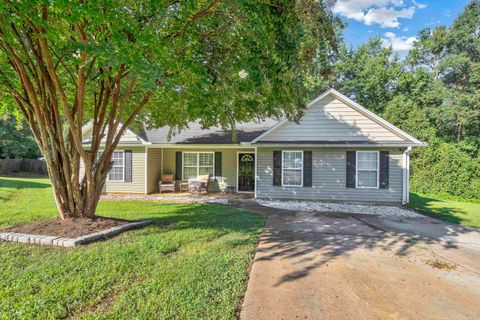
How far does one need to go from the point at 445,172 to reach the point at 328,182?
973 centimetres

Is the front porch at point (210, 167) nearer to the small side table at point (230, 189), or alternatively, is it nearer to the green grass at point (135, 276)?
the small side table at point (230, 189)

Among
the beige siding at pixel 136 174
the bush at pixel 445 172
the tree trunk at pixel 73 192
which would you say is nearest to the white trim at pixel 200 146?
the beige siding at pixel 136 174

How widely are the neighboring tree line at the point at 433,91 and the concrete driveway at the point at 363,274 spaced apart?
11.2 metres

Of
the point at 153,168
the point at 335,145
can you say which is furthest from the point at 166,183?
the point at 335,145

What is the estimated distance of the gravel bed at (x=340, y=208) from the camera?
30.5 ft

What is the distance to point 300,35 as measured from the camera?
175 inches

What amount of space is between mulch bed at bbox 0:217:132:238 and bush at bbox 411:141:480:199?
18.1 metres

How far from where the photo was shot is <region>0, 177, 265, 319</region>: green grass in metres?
2.91

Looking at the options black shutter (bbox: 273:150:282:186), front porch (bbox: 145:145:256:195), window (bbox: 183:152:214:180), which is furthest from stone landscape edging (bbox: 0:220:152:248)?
window (bbox: 183:152:214:180)

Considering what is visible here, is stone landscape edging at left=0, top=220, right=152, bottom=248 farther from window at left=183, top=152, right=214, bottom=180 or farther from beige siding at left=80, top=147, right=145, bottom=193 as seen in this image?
window at left=183, top=152, right=214, bottom=180

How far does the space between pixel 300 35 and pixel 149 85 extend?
269cm

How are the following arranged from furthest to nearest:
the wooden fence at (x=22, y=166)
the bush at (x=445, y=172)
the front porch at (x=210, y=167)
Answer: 1. the wooden fence at (x=22, y=166)
2. the bush at (x=445, y=172)
3. the front porch at (x=210, y=167)

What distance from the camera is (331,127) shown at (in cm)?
1159

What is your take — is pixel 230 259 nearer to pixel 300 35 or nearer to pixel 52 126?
pixel 300 35
